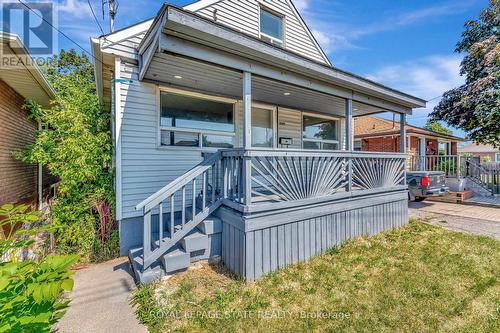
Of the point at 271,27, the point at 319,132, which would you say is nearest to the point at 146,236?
the point at 319,132

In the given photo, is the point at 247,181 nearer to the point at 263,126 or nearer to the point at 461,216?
the point at 263,126

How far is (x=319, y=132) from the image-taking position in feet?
28.0

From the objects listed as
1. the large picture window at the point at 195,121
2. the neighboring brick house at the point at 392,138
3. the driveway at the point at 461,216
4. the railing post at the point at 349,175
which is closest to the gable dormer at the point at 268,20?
the large picture window at the point at 195,121

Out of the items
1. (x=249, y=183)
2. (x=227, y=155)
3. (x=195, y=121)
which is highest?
(x=195, y=121)

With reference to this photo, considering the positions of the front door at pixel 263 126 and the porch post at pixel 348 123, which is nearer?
the porch post at pixel 348 123

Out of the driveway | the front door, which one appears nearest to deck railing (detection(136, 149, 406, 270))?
the front door

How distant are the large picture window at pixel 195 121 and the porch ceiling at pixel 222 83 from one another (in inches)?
11.4

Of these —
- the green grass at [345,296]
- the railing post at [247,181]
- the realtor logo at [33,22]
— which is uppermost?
→ the realtor logo at [33,22]

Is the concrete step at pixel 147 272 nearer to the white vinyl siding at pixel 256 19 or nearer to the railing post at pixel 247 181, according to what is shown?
the railing post at pixel 247 181

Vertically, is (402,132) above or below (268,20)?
below

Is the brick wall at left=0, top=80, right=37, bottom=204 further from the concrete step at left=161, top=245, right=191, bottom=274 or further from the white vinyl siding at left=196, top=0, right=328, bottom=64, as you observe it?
the white vinyl siding at left=196, top=0, right=328, bottom=64

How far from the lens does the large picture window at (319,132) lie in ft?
26.7

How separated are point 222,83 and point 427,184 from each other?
7569mm

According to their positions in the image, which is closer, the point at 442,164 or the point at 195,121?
the point at 195,121
